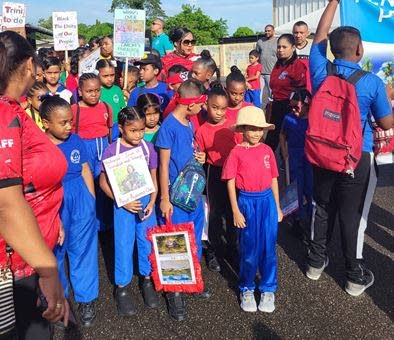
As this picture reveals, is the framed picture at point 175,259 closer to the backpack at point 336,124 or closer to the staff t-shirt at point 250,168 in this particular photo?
the staff t-shirt at point 250,168

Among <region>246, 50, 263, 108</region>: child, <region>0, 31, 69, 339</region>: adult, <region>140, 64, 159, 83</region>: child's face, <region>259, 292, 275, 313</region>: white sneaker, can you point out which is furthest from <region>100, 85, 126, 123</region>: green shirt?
<region>0, 31, 69, 339</region>: adult

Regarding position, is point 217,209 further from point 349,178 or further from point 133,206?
point 349,178

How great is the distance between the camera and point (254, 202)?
123 inches

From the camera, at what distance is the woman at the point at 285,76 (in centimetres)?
536

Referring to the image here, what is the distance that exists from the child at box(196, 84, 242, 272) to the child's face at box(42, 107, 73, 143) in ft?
3.67

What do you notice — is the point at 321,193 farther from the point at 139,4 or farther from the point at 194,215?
the point at 139,4

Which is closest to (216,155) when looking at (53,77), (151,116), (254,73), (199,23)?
(151,116)

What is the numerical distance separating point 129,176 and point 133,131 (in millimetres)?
344

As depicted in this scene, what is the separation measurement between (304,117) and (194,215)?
1.58 m

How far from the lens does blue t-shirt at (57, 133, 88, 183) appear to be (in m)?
2.95

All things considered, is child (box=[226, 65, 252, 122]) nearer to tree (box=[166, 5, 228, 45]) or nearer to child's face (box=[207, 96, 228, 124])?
child's face (box=[207, 96, 228, 124])

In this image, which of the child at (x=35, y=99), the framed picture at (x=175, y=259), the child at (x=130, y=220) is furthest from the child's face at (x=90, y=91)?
the framed picture at (x=175, y=259)

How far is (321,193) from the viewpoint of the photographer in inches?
132

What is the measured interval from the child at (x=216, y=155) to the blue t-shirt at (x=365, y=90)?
2.53 feet
